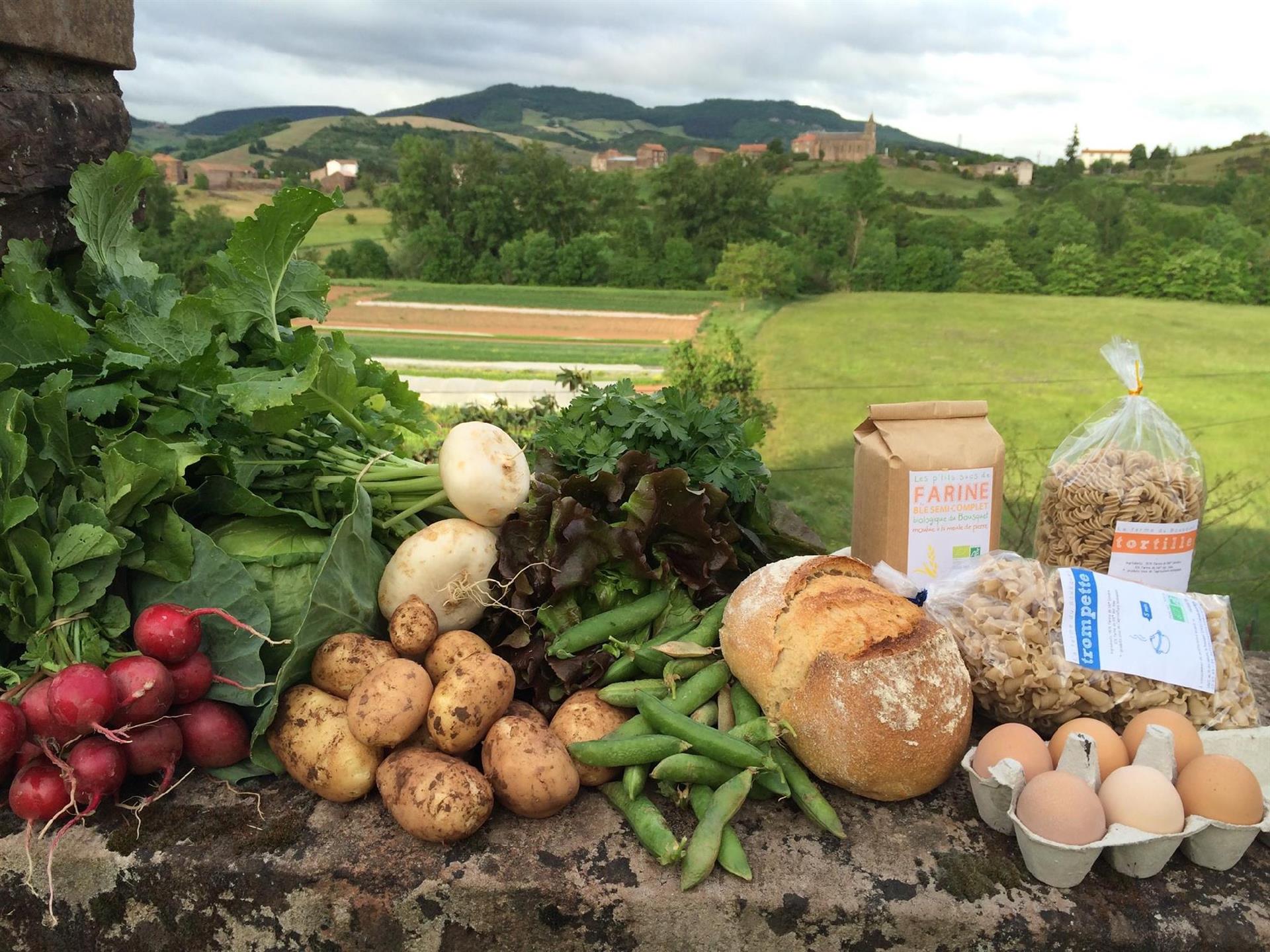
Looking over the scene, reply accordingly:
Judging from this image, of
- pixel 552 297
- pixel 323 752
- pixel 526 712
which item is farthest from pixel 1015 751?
pixel 552 297

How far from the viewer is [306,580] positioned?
6.70 feet

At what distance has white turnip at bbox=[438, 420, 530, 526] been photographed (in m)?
2.22

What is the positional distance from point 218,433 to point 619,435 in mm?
1102

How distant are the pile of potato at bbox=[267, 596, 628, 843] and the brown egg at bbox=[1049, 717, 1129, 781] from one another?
0.98 metres

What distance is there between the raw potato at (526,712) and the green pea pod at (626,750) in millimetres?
121

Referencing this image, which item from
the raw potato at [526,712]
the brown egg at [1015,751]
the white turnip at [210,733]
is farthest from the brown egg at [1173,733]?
the white turnip at [210,733]

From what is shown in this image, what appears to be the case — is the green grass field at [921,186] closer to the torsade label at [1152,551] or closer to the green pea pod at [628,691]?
the torsade label at [1152,551]

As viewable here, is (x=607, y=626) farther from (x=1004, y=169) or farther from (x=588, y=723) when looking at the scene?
(x=1004, y=169)

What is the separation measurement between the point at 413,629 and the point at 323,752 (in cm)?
34

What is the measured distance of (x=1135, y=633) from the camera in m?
1.98

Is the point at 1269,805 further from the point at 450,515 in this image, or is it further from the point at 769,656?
the point at 450,515

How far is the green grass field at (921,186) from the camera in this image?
1233 cm

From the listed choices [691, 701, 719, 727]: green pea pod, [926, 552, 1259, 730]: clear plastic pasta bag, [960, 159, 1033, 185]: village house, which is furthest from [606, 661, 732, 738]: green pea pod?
[960, 159, 1033, 185]: village house

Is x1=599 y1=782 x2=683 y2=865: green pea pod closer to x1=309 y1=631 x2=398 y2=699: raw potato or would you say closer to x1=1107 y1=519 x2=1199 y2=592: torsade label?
x1=309 y1=631 x2=398 y2=699: raw potato
